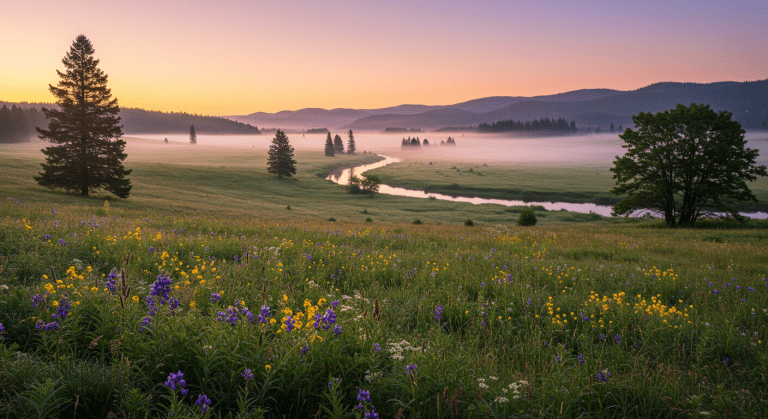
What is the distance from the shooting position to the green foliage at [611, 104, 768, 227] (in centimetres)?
3103

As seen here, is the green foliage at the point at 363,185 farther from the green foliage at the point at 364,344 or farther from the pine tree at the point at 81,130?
the green foliage at the point at 364,344

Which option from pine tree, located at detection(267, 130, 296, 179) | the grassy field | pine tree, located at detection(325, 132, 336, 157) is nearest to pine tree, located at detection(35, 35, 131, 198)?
pine tree, located at detection(267, 130, 296, 179)

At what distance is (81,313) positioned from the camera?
11.5 ft

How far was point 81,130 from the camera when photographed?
37.0 metres

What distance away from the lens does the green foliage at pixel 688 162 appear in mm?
31031

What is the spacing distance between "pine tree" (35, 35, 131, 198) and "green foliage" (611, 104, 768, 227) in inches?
2022

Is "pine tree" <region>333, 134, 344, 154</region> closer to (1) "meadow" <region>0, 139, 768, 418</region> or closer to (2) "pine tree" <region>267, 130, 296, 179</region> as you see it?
(2) "pine tree" <region>267, 130, 296, 179</region>

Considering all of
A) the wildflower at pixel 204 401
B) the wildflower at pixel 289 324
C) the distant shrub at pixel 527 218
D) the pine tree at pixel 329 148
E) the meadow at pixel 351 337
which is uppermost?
the pine tree at pixel 329 148

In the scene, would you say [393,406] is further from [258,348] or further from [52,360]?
[52,360]

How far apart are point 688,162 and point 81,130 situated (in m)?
58.8

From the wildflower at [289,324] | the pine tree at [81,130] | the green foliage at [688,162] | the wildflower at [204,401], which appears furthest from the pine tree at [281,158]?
the wildflower at [204,401]

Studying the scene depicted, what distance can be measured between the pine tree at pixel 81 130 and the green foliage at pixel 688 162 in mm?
51358

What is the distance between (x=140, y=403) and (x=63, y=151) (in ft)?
156

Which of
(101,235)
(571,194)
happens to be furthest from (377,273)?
(571,194)
